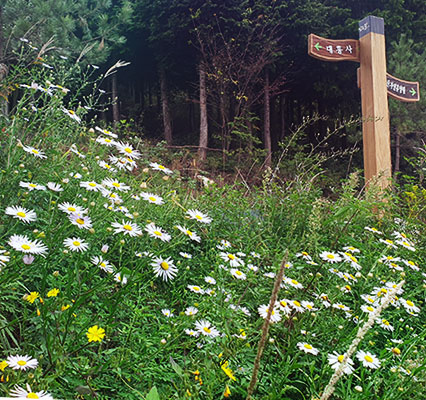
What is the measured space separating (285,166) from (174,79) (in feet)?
17.4

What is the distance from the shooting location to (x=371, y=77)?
4.41m

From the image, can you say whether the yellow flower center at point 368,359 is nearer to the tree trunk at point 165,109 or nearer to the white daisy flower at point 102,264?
the white daisy flower at point 102,264

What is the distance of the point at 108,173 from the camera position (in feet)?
6.02

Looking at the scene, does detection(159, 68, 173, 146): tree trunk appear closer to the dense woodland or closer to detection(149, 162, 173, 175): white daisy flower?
the dense woodland

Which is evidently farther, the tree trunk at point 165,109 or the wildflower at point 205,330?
the tree trunk at point 165,109

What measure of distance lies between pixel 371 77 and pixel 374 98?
257mm

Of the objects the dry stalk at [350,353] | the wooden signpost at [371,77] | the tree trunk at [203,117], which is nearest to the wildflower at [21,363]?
the dry stalk at [350,353]

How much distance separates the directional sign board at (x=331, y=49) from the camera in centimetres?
435

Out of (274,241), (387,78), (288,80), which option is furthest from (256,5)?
(274,241)

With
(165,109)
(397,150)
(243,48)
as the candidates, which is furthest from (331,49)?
(165,109)

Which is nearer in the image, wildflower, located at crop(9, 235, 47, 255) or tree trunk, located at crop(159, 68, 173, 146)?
wildflower, located at crop(9, 235, 47, 255)

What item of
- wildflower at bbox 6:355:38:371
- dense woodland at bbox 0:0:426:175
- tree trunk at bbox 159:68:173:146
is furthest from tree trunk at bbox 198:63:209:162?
wildflower at bbox 6:355:38:371

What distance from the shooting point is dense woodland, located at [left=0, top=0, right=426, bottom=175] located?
9508 millimetres

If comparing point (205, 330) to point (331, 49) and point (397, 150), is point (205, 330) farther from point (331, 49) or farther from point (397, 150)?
point (397, 150)
